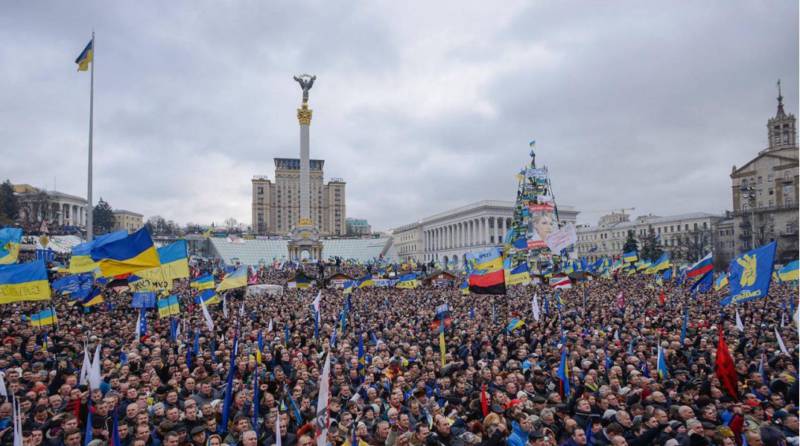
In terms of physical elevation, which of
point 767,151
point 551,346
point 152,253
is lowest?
point 551,346

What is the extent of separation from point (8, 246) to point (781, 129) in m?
80.3

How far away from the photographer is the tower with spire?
65.5 meters

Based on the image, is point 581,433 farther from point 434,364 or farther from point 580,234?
point 580,234

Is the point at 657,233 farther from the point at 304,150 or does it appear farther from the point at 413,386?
the point at 413,386

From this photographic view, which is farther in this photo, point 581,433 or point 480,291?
point 480,291

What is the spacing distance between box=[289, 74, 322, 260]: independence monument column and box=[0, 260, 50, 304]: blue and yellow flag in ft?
187

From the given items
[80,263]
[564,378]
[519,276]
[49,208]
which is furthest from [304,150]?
[564,378]

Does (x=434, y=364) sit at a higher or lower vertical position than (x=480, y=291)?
lower

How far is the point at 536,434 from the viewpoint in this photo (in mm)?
5148

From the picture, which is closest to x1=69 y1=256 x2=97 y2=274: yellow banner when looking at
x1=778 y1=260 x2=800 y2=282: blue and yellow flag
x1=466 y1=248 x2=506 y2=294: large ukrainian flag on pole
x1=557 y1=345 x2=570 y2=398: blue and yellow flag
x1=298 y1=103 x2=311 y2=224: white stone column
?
x1=466 y1=248 x2=506 y2=294: large ukrainian flag on pole

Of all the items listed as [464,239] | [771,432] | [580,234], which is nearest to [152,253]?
[771,432]

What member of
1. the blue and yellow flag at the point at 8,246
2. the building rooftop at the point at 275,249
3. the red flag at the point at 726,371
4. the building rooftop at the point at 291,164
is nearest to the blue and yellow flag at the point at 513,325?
the red flag at the point at 726,371

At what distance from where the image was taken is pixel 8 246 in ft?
51.3

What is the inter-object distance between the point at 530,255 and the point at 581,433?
32214 millimetres
